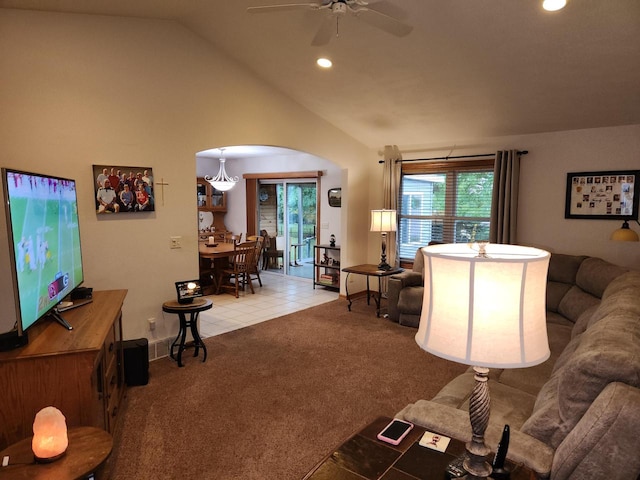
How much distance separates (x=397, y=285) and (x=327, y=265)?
6.62ft

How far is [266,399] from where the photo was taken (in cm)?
317

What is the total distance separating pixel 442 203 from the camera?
5.80 metres

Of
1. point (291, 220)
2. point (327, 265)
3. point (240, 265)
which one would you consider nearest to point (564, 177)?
point (327, 265)

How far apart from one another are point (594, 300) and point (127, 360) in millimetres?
4136

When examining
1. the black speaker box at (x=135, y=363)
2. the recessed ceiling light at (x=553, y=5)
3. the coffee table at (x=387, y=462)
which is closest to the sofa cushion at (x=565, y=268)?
the recessed ceiling light at (x=553, y=5)

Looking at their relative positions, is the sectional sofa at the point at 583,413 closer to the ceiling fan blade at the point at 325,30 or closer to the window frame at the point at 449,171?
the ceiling fan blade at the point at 325,30

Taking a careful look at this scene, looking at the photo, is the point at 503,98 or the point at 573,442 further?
the point at 503,98

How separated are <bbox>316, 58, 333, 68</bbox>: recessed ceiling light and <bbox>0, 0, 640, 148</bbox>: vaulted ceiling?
3.6 inches

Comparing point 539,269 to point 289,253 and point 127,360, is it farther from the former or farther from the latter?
point 289,253

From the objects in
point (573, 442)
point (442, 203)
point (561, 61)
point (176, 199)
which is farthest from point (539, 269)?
point (442, 203)

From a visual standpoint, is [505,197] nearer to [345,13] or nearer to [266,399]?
[345,13]

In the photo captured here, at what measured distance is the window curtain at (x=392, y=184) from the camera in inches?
238

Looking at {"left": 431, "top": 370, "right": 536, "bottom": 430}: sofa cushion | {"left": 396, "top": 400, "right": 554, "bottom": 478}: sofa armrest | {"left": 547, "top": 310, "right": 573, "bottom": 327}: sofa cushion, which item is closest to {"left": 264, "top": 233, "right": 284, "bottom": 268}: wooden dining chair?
{"left": 547, "top": 310, "right": 573, "bottom": 327}: sofa cushion

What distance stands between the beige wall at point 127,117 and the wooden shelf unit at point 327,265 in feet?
9.34
